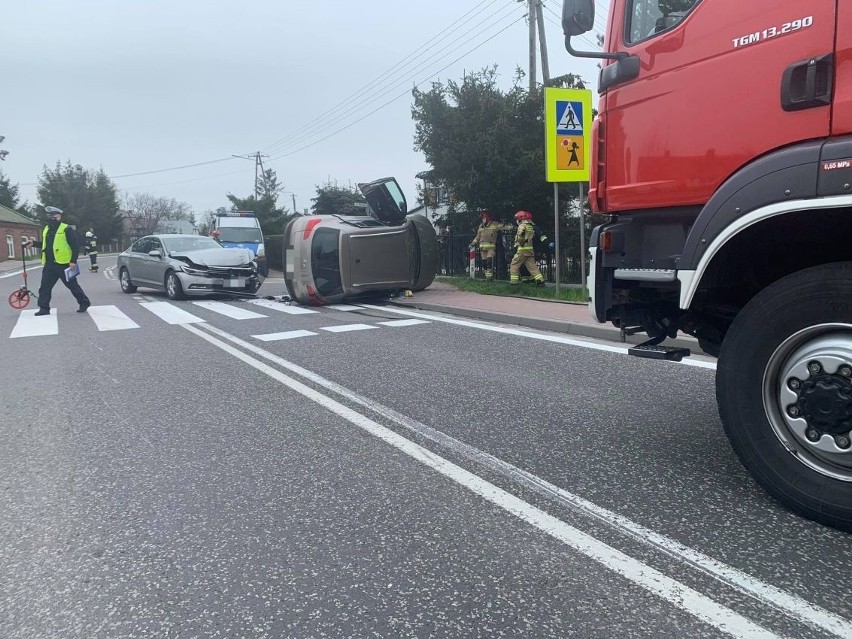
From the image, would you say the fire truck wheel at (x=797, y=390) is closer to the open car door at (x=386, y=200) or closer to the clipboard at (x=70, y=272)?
the open car door at (x=386, y=200)

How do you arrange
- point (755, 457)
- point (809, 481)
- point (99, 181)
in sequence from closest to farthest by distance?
point (809, 481), point (755, 457), point (99, 181)

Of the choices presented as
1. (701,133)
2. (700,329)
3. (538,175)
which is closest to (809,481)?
(700,329)

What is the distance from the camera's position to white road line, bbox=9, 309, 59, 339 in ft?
33.6

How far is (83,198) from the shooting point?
243 feet

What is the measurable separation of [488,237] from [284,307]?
5063mm

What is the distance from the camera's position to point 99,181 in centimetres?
7762

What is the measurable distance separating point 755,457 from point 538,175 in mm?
12470

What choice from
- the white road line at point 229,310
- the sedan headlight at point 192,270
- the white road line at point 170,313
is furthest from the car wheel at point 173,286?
the white road line at point 229,310

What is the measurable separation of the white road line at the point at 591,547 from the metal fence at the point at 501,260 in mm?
10206

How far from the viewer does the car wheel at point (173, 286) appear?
15203mm

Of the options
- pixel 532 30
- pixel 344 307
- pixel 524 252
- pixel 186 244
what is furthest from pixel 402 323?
pixel 532 30

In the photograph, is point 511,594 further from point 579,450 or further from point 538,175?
point 538,175

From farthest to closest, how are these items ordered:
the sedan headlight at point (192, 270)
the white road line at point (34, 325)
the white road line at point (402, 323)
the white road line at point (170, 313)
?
the sedan headlight at point (192, 270) < the white road line at point (170, 313) < the white road line at point (402, 323) < the white road line at point (34, 325)

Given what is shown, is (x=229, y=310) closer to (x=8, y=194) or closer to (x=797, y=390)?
(x=797, y=390)
